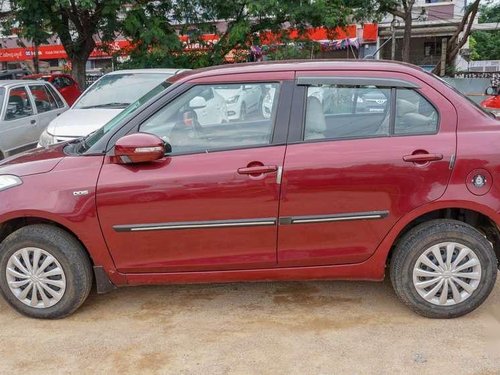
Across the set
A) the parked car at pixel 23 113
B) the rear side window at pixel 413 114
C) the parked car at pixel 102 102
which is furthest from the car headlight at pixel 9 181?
the parked car at pixel 23 113

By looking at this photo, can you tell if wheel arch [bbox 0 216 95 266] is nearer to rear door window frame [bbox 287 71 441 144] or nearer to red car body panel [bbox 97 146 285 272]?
red car body panel [bbox 97 146 285 272]

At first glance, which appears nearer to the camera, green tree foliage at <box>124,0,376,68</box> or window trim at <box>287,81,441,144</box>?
window trim at <box>287,81,441,144</box>

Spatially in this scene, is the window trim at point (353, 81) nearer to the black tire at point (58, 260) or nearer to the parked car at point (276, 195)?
the parked car at point (276, 195)

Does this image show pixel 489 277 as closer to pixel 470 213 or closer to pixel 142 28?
pixel 470 213

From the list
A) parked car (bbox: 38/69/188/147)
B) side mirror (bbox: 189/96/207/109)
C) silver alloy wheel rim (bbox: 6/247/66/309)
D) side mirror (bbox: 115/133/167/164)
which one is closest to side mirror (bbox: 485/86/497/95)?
parked car (bbox: 38/69/188/147)

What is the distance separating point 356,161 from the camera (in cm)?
336

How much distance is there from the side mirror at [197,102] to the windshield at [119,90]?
14.3 ft

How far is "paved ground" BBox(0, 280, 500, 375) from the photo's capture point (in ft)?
10.2

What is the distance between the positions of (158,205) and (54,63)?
117 ft

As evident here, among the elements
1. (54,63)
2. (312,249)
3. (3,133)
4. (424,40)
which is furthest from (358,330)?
(54,63)

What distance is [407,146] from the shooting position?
3387 mm

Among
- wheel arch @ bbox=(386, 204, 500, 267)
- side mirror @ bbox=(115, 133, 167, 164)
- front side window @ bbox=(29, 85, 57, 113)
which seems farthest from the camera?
front side window @ bbox=(29, 85, 57, 113)

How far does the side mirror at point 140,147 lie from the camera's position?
3.28m

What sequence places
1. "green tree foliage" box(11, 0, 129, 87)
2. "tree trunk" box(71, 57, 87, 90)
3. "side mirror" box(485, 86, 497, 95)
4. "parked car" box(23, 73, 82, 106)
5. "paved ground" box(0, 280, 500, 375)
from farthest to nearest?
"parked car" box(23, 73, 82, 106)
"tree trunk" box(71, 57, 87, 90)
"green tree foliage" box(11, 0, 129, 87)
"side mirror" box(485, 86, 497, 95)
"paved ground" box(0, 280, 500, 375)
